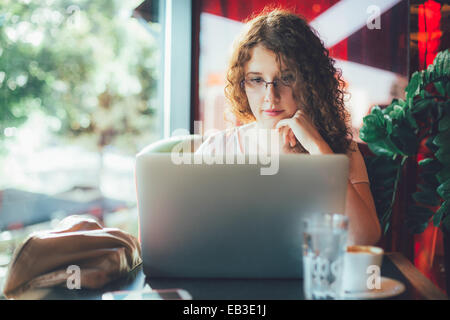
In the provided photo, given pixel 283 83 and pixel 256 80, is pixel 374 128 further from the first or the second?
pixel 256 80

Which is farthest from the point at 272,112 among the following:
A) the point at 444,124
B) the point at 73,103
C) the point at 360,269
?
the point at 73,103

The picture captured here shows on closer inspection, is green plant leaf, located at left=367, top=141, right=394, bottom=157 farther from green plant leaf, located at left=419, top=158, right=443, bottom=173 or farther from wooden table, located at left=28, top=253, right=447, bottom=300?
wooden table, located at left=28, top=253, right=447, bottom=300

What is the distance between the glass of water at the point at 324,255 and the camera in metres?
0.63

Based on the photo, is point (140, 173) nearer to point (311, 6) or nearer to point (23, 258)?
point (23, 258)

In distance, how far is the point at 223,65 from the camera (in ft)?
7.91

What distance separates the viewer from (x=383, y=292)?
2.25ft

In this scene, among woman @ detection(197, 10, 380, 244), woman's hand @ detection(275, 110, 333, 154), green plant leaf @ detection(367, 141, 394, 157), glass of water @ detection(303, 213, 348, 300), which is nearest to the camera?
glass of water @ detection(303, 213, 348, 300)

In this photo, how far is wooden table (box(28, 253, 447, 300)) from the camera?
666 millimetres

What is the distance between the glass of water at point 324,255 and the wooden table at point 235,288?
4cm

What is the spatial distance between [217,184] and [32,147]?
2.62m

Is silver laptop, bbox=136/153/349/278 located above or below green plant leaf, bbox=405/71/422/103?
below

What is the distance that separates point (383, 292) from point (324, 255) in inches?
6.4

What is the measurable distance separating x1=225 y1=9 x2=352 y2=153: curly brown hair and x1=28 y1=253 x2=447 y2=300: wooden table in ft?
3.19

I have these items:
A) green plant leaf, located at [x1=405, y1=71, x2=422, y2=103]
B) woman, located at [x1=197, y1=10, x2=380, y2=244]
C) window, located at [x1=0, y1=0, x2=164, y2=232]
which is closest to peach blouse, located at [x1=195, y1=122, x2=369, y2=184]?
woman, located at [x1=197, y1=10, x2=380, y2=244]
